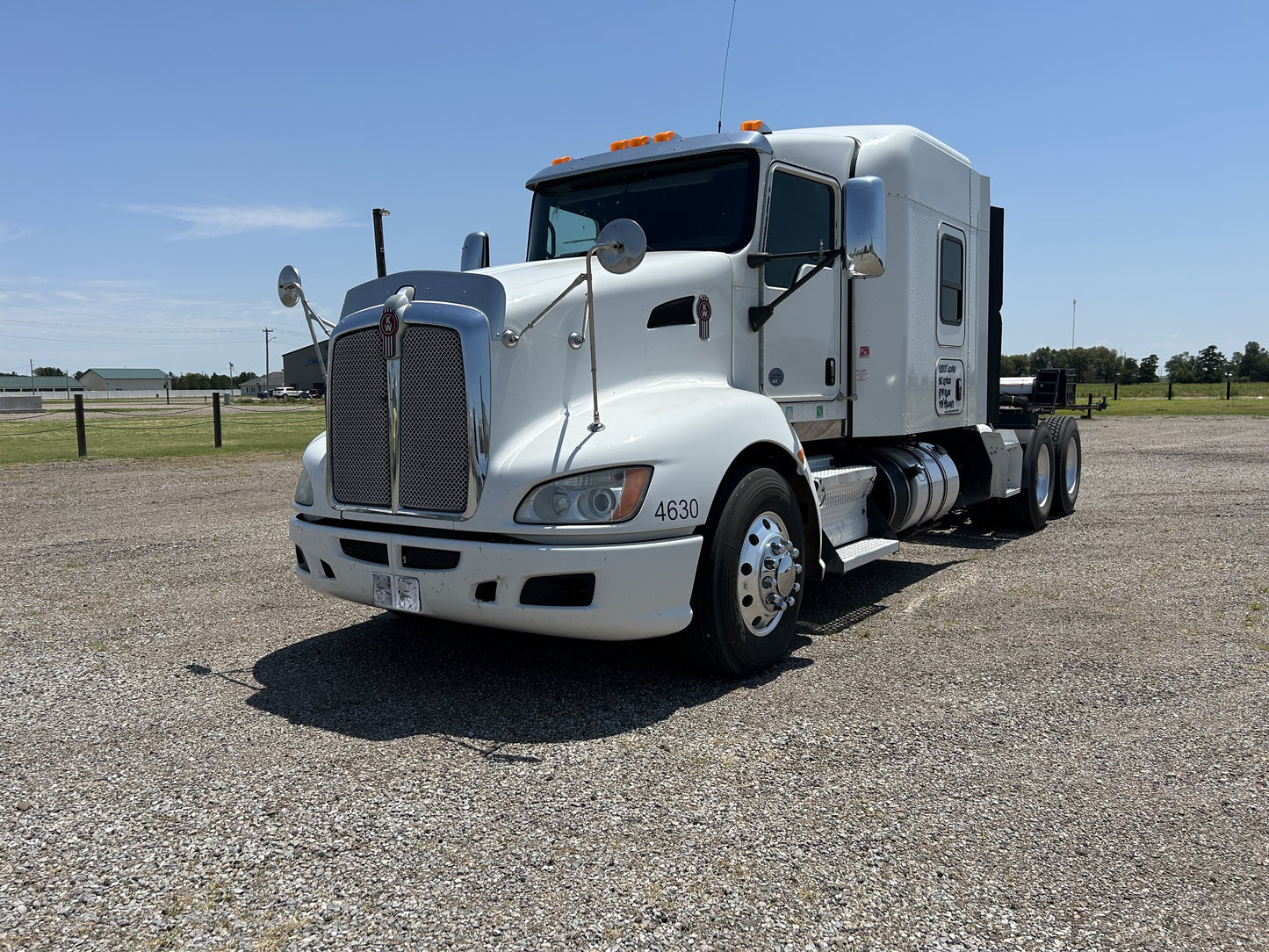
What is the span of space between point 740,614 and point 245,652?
2.88 metres

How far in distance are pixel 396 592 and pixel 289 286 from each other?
193cm

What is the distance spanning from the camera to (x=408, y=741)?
157 inches

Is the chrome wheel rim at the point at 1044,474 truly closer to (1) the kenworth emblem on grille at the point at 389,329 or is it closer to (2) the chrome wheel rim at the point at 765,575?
(2) the chrome wheel rim at the point at 765,575

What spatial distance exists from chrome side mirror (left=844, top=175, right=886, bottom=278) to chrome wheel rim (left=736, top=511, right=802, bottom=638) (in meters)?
1.42

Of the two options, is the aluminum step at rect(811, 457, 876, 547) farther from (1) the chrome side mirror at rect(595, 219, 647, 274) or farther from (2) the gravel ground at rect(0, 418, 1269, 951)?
(1) the chrome side mirror at rect(595, 219, 647, 274)

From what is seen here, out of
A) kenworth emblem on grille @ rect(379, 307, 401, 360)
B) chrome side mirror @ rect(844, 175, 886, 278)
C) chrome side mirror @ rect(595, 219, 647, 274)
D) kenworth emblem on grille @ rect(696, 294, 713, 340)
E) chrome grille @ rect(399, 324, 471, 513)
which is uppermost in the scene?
chrome side mirror @ rect(844, 175, 886, 278)

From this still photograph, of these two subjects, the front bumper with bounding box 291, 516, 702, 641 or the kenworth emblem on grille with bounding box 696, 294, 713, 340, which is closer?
the front bumper with bounding box 291, 516, 702, 641

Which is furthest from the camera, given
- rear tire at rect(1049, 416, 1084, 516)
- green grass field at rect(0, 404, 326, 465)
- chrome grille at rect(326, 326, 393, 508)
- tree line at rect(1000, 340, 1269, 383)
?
tree line at rect(1000, 340, 1269, 383)

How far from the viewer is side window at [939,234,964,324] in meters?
7.56

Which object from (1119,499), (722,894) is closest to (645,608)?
(722,894)

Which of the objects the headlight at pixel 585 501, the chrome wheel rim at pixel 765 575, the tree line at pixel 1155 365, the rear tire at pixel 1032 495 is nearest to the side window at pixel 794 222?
the chrome wheel rim at pixel 765 575

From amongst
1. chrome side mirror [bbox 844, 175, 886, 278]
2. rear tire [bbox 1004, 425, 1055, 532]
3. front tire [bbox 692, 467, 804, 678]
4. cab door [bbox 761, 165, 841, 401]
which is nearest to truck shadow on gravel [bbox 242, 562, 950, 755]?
front tire [bbox 692, 467, 804, 678]

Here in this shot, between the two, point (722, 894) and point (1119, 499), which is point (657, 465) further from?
point (1119, 499)

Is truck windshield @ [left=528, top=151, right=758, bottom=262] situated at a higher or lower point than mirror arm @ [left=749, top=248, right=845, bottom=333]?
higher
